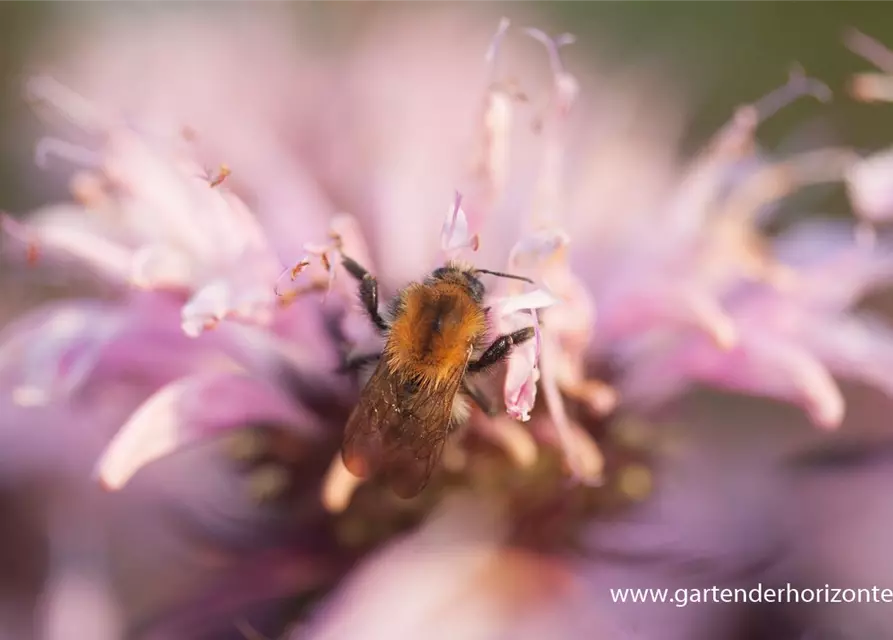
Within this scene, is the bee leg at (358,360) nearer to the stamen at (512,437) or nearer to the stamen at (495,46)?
the stamen at (512,437)

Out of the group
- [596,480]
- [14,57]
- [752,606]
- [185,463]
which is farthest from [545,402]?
[14,57]

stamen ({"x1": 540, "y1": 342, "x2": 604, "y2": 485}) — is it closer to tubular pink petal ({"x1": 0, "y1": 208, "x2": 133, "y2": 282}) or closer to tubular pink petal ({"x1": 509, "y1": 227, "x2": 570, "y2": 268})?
tubular pink petal ({"x1": 509, "y1": 227, "x2": 570, "y2": 268})

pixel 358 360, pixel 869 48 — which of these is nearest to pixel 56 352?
pixel 358 360

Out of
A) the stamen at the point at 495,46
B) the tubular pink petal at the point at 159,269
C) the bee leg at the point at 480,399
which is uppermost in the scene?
the stamen at the point at 495,46

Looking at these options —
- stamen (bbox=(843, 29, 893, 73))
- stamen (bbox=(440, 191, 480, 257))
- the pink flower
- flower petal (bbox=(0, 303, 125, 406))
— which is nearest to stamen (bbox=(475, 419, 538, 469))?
the pink flower

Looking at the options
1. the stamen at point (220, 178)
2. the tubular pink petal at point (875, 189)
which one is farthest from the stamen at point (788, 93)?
the stamen at point (220, 178)

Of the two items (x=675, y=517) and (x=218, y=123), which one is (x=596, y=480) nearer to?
(x=675, y=517)

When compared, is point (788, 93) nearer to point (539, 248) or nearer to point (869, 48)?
point (869, 48)
